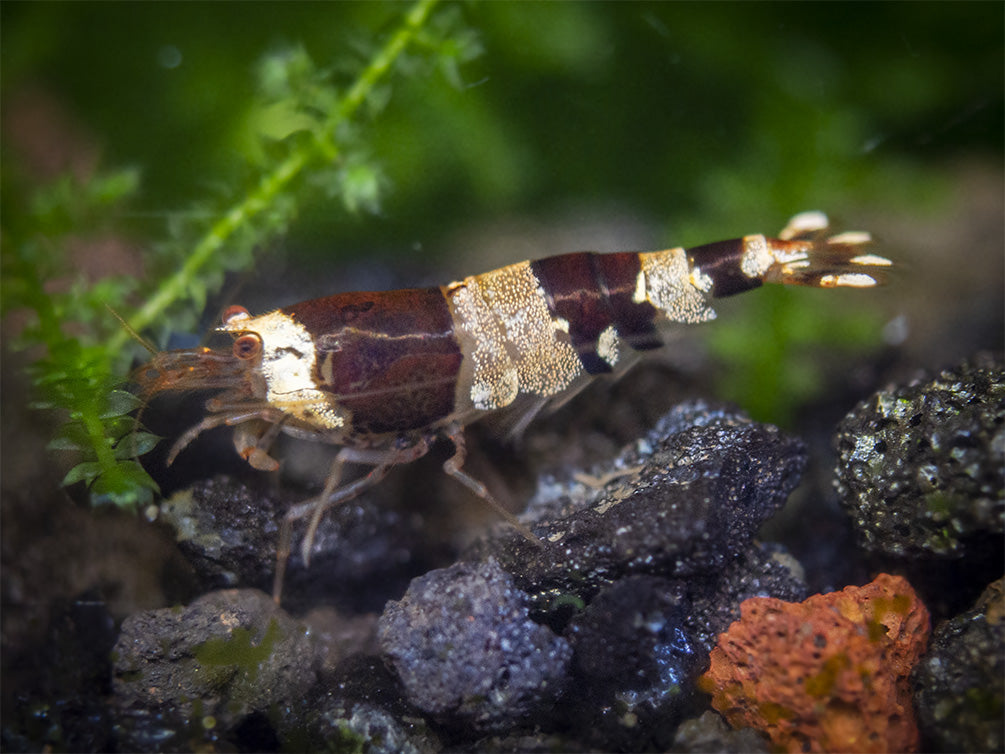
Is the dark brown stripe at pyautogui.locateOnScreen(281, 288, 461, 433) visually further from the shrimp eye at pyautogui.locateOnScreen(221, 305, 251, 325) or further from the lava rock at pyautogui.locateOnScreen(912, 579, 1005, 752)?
the lava rock at pyautogui.locateOnScreen(912, 579, 1005, 752)

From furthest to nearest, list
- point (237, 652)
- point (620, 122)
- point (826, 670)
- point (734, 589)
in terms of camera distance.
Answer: point (620, 122), point (734, 589), point (237, 652), point (826, 670)

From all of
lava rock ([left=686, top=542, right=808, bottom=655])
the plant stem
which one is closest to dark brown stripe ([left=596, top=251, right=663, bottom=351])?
lava rock ([left=686, top=542, right=808, bottom=655])

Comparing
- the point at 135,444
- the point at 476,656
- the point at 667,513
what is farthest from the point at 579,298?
the point at 135,444

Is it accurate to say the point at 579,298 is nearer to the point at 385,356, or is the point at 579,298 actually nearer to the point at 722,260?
the point at 722,260

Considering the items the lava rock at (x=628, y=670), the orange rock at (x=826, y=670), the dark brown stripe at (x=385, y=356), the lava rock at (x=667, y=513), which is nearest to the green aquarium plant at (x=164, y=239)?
the dark brown stripe at (x=385, y=356)

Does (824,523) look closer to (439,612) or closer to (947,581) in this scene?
(947,581)

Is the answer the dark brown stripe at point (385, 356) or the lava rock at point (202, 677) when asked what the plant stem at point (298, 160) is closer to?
the dark brown stripe at point (385, 356)

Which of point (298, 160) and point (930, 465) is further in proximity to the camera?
point (298, 160)
